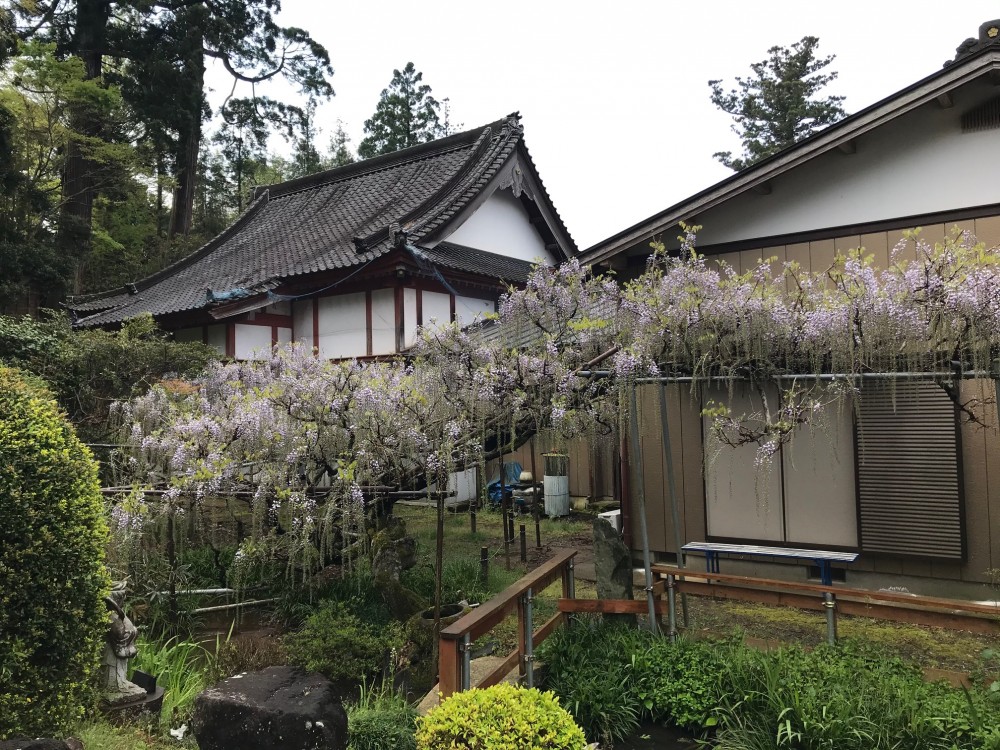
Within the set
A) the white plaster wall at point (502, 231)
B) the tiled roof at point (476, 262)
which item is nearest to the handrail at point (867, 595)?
the tiled roof at point (476, 262)

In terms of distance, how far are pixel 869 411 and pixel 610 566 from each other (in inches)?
126

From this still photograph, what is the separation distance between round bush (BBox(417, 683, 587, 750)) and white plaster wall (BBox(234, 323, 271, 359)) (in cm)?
1081

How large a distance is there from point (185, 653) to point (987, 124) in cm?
844

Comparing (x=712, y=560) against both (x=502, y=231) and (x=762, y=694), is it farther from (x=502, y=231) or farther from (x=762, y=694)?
(x=502, y=231)

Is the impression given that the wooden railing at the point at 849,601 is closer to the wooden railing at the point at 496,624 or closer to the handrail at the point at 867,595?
the handrail at the point at 867,595

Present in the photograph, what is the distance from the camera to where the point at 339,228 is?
1539cm

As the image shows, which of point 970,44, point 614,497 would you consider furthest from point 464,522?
point 970,44

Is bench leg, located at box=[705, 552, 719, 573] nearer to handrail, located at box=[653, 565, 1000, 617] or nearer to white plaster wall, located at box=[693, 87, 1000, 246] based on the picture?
handrail, located at box=[653, 565, 1000, 617]

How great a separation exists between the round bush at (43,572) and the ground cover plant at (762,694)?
9.55ft

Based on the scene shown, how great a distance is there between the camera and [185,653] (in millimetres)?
Result: 5016

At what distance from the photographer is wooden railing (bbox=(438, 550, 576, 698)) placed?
11.6 ft

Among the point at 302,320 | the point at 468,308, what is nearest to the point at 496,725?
the point at 468,308

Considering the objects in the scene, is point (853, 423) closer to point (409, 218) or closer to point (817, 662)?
point (817, 662)

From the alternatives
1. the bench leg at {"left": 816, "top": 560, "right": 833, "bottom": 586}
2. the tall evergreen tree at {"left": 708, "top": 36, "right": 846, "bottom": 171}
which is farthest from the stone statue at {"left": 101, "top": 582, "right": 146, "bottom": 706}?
the tall evergreen tree at {"left": 708, "top": 36, "right": 846, "bottom": 171}
